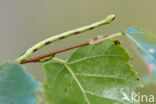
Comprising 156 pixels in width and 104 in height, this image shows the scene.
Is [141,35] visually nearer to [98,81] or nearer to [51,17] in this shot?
[98,81]

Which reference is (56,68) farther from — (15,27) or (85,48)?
(15,27)

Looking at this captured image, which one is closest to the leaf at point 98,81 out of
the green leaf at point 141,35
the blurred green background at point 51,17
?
the green leaf at point 141,35

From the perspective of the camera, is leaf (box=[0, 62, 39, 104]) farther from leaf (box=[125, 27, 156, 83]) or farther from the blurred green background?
the blurred green background

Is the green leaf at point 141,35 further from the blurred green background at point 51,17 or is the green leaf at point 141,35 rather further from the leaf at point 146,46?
Result: the blurred green background at point 51,17

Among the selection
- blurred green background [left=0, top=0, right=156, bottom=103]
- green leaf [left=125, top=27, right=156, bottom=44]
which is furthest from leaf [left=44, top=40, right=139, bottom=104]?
blurred green background [left=0, top=0, right=156, bottom=103]

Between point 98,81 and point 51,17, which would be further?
point 51,17

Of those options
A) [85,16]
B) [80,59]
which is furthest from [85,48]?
[85,16]

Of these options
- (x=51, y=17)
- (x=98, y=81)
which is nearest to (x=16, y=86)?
(x=98, y=81)
